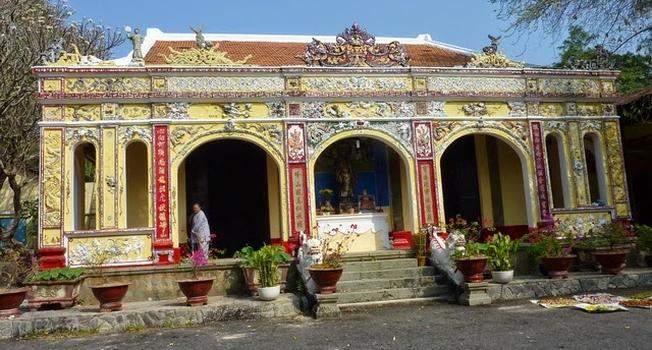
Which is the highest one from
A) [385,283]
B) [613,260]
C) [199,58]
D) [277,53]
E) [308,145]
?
[277,53]

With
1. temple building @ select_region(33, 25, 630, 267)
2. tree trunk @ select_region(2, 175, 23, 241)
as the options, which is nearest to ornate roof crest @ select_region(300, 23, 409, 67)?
temple building @ select_region(33, 25, 630, 267)

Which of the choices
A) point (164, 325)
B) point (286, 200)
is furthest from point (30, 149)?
point (164, 325)

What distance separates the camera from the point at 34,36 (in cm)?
1125

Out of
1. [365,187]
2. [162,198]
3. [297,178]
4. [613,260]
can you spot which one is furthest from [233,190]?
[613,260]

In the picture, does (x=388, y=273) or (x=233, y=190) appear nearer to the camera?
(x=388, y=273)

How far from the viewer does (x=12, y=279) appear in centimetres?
823

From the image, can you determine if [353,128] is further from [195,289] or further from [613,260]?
[613,260]

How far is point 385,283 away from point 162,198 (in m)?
3.91

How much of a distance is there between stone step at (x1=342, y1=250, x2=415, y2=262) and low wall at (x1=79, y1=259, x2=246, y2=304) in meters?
1.84

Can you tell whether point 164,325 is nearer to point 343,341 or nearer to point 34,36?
point 343,341

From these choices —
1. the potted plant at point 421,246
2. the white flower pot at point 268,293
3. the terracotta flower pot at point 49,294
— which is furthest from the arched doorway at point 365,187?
the terracotta flower pot at point 49,294

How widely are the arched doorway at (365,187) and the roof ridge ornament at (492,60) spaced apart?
7.68ft

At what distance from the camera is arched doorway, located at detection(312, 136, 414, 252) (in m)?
10.1

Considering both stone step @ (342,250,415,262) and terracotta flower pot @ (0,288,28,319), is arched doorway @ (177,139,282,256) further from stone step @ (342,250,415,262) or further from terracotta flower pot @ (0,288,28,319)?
terracotta flower pot @ (0,288,28,319)
